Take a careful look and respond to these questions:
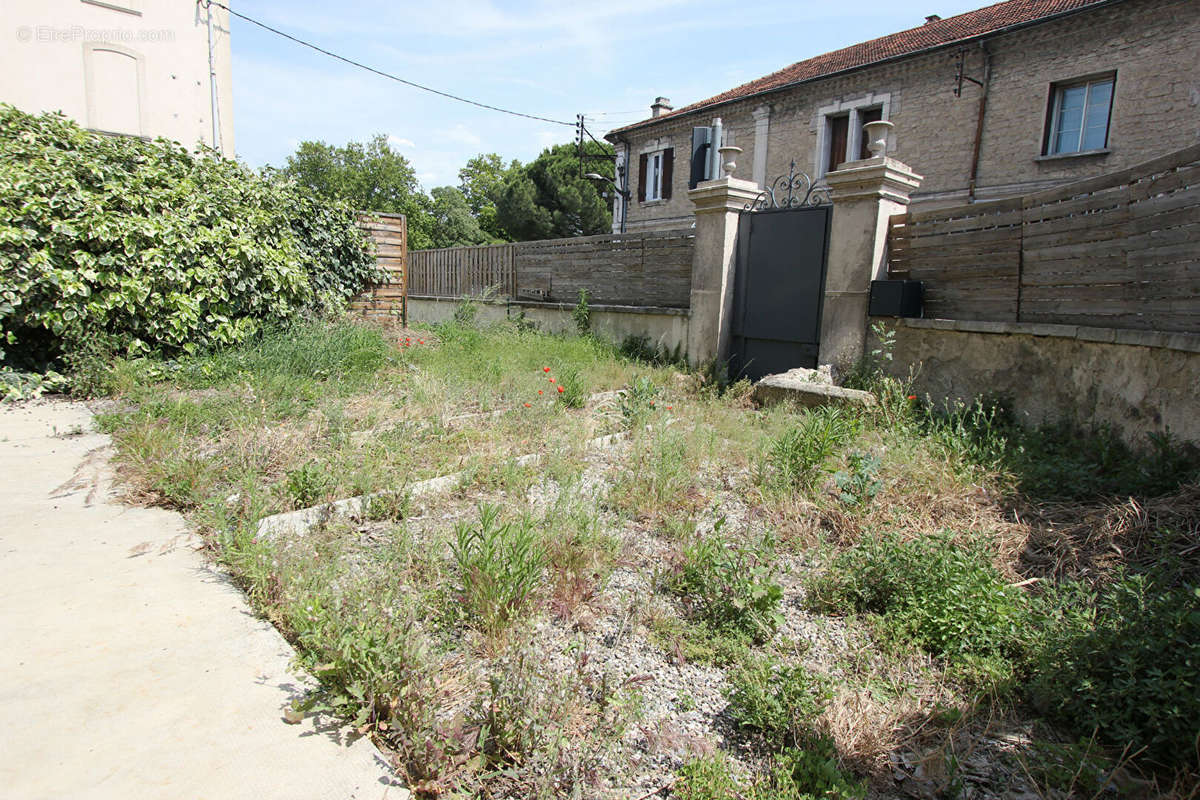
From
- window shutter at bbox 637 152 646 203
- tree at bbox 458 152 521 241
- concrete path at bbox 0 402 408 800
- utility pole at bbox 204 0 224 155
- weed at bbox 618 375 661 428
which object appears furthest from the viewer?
tree at bbox 458 152 521 241

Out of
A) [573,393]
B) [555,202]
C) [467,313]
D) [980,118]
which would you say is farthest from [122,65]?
[555,202]

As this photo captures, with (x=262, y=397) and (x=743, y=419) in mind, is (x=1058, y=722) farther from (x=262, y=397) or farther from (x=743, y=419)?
(x=262, y=397)

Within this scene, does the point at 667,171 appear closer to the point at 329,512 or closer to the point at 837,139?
the point at 837,139

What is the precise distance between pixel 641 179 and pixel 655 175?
765 mm

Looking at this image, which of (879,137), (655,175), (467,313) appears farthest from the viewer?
(655,175)

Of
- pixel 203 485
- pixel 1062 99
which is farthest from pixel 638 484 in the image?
pixel 1062 99

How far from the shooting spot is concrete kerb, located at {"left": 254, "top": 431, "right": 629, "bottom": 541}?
306 cm

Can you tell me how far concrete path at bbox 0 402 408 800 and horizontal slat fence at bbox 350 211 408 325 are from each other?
6242 millimetres

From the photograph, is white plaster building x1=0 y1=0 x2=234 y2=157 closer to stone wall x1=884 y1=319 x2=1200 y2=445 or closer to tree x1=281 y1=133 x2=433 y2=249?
stone wall x1=884 y1=319 x2=1200 y2=445

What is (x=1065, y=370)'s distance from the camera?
4789 mm

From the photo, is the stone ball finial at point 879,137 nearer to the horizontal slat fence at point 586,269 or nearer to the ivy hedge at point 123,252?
the horizontal slat fence at point 586,269

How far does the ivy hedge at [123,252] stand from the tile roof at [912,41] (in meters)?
16.0

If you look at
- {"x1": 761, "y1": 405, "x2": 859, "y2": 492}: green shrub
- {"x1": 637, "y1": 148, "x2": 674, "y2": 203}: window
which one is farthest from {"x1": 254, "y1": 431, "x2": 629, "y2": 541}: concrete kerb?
{"x1": 637, "y1": 148, "x2": 674, "y2": 203}: window

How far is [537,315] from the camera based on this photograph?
36.7 feet
